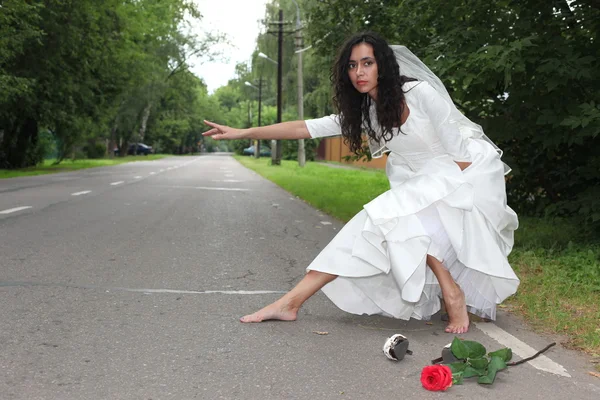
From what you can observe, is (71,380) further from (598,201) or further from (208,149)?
(208,149)

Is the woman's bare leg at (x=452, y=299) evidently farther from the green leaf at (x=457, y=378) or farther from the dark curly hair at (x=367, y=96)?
the green leaf at (x=457, y=378)

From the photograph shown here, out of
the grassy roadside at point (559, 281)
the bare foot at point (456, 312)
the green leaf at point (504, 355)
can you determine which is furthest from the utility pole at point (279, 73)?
the green leaf at point (504, 355)

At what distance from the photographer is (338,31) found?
485 inches

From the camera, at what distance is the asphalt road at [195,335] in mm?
3555

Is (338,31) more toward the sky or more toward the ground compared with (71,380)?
more toward the sky

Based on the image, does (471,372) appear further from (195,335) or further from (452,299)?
(195,335)

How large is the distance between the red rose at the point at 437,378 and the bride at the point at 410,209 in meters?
0.93

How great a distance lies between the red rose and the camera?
3412mm

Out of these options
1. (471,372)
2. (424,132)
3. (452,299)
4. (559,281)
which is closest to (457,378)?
(471,372)

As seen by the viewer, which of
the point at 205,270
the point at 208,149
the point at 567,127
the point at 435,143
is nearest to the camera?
the point at 435,143

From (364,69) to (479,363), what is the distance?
1812 mm

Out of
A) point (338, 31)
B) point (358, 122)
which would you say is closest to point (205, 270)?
point (358, 122)

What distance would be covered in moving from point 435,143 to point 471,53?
3.28 m

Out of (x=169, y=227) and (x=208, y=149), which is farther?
(x=208, y=149)
